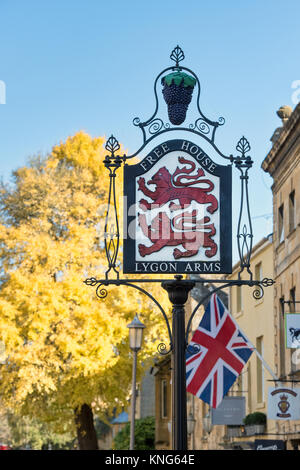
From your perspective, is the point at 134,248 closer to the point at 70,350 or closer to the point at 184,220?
the point at 184,220

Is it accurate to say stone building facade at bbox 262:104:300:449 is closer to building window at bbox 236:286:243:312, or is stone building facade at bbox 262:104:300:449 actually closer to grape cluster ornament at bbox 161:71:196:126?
building window at bbox 236:286:243:312

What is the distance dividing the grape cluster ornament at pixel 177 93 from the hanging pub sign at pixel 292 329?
10.6 m

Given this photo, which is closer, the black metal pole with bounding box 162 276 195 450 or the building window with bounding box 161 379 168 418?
the black metal pole with bounding box 162 276 195 450

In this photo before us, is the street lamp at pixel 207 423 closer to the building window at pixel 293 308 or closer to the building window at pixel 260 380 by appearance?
the building window at pixel 260 380

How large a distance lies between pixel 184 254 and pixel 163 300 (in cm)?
2440

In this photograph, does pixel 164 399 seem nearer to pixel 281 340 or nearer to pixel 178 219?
pixel 281 340

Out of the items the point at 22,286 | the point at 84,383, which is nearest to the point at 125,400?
the point at 84,383

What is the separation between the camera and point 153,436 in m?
Result: 49.1

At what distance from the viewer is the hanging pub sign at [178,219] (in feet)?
29.1

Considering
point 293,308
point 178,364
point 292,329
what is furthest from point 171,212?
point 293,308

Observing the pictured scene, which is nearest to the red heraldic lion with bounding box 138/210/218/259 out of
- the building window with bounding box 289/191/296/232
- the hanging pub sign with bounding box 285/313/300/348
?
the hanging pub sign with bounding box 285/313/300/348

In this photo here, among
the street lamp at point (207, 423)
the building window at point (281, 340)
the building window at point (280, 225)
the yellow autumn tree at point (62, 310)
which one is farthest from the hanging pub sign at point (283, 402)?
the street lamp at point (207, 423)

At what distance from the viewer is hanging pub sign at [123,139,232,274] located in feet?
29.1

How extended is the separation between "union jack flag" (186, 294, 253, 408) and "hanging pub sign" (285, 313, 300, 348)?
29.1ft
